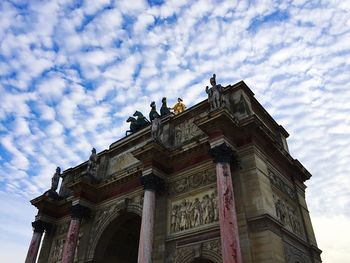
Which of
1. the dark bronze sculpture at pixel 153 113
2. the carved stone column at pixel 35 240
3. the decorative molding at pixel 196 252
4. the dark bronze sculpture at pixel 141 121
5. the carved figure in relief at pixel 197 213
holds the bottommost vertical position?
the decorative molding at pixel 196 252

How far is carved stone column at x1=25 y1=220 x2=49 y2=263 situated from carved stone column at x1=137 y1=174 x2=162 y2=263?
8.35 m

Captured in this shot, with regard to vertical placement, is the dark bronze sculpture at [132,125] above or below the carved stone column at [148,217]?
above

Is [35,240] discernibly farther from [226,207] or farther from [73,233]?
[226,207]

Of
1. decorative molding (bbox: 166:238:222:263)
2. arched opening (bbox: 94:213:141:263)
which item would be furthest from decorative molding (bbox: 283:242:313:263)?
arched opening (bbox: 94:213:141:263)

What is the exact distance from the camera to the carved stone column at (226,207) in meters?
9.62

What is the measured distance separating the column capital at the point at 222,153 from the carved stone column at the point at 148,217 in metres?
3.15

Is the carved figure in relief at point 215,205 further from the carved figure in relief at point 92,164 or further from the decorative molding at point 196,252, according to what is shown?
the carved figure in relief at point 92,164

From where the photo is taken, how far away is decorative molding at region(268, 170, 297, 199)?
13125 mm

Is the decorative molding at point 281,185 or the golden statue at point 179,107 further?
the golden statue at point 179,107

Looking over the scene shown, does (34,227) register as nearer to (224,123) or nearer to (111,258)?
(111,258)

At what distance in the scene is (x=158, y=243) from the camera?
12.8 meters

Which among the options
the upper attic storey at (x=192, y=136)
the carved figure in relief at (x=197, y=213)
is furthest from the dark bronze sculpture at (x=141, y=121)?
the carved figure in relief at (x=197, y=213)

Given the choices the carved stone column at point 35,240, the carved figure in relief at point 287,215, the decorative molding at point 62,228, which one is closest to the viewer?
the carved figure in relief at point 287,215

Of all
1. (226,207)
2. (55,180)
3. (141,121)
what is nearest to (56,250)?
(55,180)
